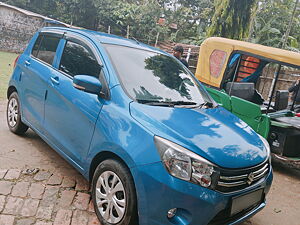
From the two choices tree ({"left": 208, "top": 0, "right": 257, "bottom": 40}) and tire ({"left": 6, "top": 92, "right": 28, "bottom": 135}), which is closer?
tire ({"left": 6, "top": 92, "right": 28, "bottom": 135})

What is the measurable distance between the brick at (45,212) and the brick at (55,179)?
437mm

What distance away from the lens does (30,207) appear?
9.03 feet

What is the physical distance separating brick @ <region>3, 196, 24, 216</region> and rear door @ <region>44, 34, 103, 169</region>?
64 centimetres

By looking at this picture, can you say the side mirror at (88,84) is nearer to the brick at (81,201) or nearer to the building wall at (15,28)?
the brick at (81,201)

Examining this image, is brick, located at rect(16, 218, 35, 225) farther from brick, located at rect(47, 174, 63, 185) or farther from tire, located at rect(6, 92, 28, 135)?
tire, located at rect(6, 92, 28, 135)

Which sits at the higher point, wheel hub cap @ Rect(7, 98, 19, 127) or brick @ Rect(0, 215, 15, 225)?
wheel hub cap @ Rect(7, 98, 19, 127)

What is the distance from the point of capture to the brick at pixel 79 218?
2.66 metres

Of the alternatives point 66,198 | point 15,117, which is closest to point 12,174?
point 66,198

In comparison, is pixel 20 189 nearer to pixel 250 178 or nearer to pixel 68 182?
pixel 68 182

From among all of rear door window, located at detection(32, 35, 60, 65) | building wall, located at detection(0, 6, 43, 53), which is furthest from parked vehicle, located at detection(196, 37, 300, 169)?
building wall, located at detection(0, 6, 43, 53)

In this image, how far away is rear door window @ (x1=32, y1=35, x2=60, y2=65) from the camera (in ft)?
12.3

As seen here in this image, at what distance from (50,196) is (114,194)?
91 cm

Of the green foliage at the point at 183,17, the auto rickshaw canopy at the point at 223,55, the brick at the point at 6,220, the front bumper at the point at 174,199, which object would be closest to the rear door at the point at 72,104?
the brick at the point at 6,220

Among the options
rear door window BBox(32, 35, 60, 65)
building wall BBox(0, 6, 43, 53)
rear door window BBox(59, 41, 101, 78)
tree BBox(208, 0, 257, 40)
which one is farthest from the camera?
building wall BBox(0, 6, 43, 53)
